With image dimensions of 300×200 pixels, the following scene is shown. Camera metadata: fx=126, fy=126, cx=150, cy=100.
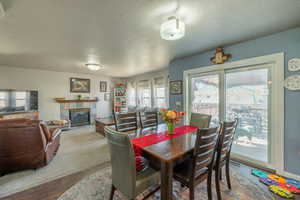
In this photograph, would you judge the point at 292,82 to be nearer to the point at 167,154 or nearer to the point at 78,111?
the point at 167,154

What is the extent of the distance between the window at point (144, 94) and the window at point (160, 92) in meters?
0.41

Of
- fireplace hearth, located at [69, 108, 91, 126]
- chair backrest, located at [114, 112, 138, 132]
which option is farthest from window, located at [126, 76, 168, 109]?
chair backrest, located at [114, 112, 138, 132]

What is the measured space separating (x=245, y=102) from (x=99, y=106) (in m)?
6.15

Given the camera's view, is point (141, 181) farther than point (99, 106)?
No

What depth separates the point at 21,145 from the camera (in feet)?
6.80

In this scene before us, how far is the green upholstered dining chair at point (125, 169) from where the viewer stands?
1170 mm

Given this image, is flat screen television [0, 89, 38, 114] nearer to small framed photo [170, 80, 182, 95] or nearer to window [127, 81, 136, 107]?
window [127, 81, 136, 107]

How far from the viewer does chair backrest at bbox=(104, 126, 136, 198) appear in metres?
1.17

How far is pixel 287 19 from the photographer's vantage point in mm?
1795

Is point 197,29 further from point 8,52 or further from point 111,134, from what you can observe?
point 8,52

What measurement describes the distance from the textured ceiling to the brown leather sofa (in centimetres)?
160

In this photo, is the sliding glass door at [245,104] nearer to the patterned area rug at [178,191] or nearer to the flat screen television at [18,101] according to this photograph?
the patterned area rug at [178,191]

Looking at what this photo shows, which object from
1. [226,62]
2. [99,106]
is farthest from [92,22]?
[99,106]

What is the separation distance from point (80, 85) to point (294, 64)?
6.94 metres
